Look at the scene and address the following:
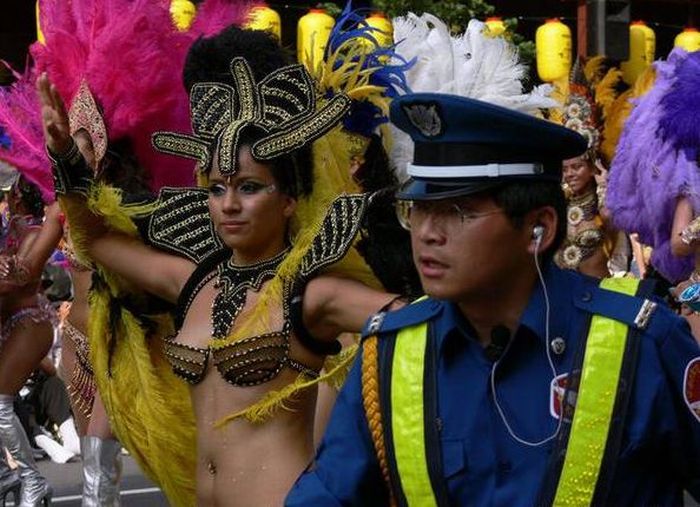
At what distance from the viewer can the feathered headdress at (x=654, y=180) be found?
7223 mm

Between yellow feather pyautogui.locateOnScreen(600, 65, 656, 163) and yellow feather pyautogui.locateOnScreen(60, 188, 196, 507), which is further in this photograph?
yellow feather pyautogui.locateOnScreen(600, 65, 656, 163)

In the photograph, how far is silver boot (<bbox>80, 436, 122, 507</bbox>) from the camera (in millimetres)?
6648

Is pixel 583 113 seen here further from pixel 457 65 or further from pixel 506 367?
pixel 506 367

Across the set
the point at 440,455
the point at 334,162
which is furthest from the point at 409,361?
the point at 334,162

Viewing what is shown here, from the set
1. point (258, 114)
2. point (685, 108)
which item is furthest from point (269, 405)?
point (685, 108)

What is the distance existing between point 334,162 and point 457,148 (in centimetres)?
233

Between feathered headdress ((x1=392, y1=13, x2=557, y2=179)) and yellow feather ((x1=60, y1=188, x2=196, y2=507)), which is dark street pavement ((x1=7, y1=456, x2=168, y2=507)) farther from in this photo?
feathered headdress ((x1=392, y1=13, x2=557, y2=179))

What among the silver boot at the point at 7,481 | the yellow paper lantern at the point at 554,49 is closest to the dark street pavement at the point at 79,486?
the silver boot at the point at 7,481

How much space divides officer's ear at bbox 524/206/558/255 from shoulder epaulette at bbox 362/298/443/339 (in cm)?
20

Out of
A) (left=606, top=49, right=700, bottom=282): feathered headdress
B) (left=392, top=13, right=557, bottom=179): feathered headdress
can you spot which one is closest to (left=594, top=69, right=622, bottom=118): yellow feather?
(left=606, top=49, right=700, bottom=282): feathered headdress

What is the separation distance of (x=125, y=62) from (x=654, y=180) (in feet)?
8.91

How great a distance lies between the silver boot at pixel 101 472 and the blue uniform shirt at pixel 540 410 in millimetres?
3858

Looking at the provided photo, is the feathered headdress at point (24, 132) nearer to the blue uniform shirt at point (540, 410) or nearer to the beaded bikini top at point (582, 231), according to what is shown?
the blue uniform shirt at point (540, 410)

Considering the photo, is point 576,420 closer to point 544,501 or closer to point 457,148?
point 544,501
